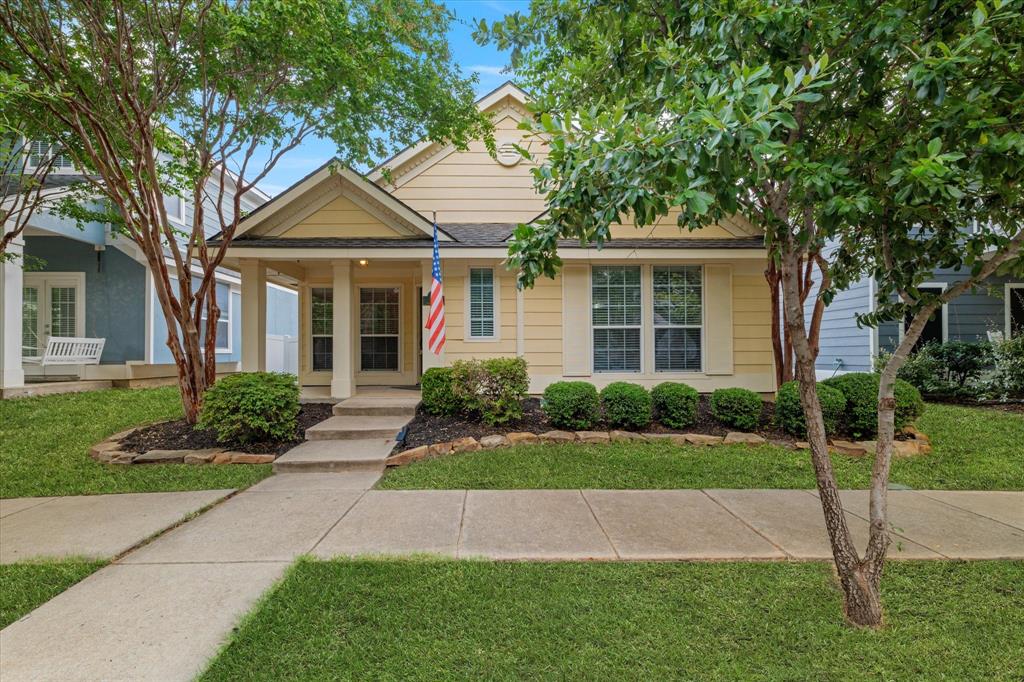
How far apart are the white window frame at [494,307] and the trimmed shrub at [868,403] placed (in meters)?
5.47

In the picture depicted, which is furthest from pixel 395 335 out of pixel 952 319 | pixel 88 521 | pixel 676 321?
pixel 952 319

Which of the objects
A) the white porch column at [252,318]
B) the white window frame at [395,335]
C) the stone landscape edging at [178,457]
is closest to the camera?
the stone landscape edging at [178,457]

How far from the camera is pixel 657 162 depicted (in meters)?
2.38

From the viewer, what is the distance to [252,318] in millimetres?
8477

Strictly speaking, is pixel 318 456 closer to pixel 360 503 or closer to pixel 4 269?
pixel 360 503

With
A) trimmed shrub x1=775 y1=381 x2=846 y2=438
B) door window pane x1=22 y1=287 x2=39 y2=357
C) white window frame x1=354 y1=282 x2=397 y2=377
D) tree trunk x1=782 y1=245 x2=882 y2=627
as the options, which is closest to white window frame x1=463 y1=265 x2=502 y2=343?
white window frame x1=354 y1=282 x2=397 y2=377

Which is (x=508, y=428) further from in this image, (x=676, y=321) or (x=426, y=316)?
(x=676, y=321)

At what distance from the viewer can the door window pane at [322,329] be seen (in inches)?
394

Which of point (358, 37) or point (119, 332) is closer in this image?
point (358, 37)

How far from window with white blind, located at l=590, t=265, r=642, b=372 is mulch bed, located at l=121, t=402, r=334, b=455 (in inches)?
203

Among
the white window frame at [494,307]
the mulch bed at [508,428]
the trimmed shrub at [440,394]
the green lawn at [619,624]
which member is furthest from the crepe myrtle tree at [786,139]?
the white window frame at [494,307]

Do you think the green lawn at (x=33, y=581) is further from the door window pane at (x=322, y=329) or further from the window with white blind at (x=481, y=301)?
the door window pane at (x=322, y=329)

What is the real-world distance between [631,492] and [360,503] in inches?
109

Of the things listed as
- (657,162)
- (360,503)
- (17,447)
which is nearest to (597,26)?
(657,162)
